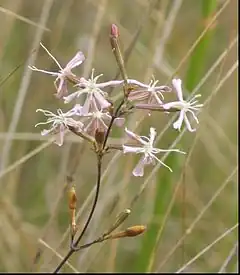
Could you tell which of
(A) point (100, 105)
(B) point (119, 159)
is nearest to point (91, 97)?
(A) point (100, 105)

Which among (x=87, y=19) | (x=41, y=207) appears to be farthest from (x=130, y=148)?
(x=87, y=19)

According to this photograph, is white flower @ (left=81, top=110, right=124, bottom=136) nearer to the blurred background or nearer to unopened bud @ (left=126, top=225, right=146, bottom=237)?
unopened bud @ (left=126, top=225, right=146, bottom=237)

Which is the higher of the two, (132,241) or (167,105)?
(167,105)

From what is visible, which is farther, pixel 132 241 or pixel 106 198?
pixel 132 241

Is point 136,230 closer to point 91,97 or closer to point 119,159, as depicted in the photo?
point 91,97

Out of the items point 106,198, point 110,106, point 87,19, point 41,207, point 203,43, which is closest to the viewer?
point 110,106

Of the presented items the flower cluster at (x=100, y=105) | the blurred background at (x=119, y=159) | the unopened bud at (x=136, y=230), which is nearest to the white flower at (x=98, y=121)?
the flower cluster at (x=100, y=105)

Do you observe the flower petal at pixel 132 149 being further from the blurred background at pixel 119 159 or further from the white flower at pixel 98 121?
the blurred background at pixel 119 159

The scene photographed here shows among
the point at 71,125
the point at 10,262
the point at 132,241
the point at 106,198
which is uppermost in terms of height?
the point at 71,125

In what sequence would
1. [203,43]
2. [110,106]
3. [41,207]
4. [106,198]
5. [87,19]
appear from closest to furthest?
[110,106] < [203,43] < [106,198] < [41,207] < [87,19]

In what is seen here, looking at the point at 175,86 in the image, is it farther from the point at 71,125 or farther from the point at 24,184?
the point at 24,184
